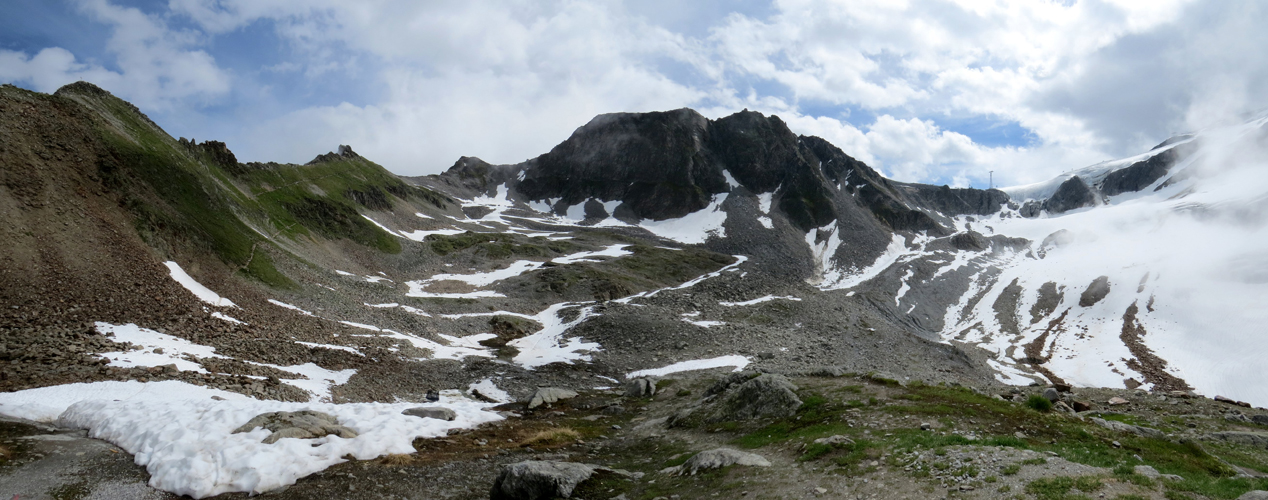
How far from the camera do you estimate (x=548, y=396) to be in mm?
35500

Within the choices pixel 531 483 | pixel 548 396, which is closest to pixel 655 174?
pixel 548 396

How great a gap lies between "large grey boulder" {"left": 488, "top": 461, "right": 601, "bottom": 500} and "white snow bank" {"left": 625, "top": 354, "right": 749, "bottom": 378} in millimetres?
30779

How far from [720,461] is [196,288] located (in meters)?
42.4

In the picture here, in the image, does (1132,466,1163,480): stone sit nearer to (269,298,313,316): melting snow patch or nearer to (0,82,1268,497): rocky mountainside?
(0,82,1268,497): rocky mountainside

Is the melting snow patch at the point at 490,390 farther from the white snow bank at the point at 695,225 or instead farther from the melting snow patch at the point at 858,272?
the white snow bank at the point at 695,225

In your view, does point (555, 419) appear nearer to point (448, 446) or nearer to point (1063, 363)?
point (448, 446)

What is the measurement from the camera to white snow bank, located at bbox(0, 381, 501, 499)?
15.4 meters

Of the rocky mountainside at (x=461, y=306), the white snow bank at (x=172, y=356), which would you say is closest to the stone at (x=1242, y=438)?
the rocky mountainside at (x=461, y=306)

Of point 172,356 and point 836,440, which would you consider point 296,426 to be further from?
point 836,440

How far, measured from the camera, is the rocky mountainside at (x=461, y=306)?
76.4 feet

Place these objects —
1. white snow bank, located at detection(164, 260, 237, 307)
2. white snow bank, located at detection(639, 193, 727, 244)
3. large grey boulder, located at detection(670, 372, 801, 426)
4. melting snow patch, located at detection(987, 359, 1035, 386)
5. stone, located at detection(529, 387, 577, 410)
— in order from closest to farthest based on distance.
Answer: large grey boulder, located at detection(670, 372, 801, 426) < stone, located at detection(529, 387, 577, 410) < white snow bank, located at detection(164, 260, 237, 307) < melting snow patch, located at detection(987, 359, 1035, 386) < white snow bank, located at detection(639, 193, 727, 244)

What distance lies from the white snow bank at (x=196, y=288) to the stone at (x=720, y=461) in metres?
38.3

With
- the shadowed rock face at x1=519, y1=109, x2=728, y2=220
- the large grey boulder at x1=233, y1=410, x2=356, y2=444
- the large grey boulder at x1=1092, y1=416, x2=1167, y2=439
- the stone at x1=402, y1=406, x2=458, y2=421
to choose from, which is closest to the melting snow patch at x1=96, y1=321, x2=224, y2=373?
the large grey boulder at x1=233, y1=410, x2=356, y2=444

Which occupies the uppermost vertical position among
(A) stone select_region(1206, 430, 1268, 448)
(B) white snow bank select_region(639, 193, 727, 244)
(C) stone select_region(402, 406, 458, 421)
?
(B) white snow bank select_region(639, 193, 727, 244)
